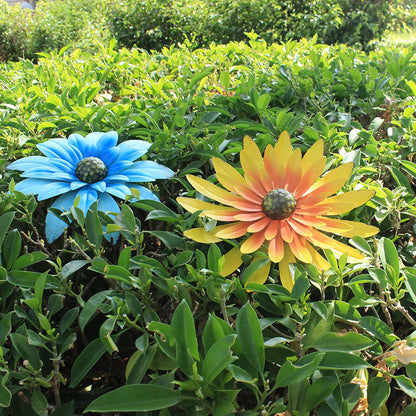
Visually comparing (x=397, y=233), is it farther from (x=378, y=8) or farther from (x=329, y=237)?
(x=378, y=8)

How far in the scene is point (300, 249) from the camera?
1047mm

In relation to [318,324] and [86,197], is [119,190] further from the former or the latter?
[318,324]

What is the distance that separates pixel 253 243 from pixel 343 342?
289 mm

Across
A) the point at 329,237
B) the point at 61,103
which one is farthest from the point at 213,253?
the point at 61,103

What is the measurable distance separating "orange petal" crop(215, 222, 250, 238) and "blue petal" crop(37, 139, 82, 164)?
523mm

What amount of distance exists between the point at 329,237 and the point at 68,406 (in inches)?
26.2

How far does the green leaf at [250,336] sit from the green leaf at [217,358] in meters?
0.08

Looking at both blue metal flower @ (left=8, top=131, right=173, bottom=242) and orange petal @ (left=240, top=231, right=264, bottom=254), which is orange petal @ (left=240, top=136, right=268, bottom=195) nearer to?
orange petal @ (left=240, top=231, right=264, bottom=254)

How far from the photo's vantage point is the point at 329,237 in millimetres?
1088

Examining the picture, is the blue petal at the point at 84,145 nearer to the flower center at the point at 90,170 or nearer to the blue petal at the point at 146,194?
the flower center at the point at 90,170

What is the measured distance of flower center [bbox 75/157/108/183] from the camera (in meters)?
1.32

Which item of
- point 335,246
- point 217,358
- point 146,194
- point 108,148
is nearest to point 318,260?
point 335,246

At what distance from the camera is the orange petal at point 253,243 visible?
1031mm

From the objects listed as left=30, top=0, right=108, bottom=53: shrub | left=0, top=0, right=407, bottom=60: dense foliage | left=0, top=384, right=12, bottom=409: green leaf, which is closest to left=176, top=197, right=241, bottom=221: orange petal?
left=0, top=384, right=12, bottom=409: green leaf
